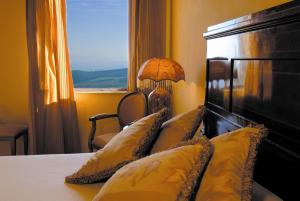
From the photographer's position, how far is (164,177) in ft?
3.86

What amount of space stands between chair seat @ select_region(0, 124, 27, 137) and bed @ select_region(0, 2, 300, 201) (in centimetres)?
145

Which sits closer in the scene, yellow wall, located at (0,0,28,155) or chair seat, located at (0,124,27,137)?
chair seat, located at (0,124,27,137)

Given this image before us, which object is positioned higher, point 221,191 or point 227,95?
point 227,95

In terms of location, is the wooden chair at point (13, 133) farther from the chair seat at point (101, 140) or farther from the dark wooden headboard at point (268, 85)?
the dark wooden headboard at point (268, 85)

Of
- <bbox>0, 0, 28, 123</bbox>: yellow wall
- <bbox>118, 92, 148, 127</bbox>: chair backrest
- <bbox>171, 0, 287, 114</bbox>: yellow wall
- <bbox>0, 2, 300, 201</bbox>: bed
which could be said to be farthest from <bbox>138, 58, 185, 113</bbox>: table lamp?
<bbox>0, 0, 28, 123</bbox>: yellow wall

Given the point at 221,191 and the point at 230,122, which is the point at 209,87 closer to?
the point at 230,122

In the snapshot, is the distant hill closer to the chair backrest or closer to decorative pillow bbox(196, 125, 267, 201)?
the chair backrest

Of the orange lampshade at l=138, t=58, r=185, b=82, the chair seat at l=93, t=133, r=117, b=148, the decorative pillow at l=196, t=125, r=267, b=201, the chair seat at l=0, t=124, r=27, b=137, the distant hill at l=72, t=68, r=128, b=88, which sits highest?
the orange lampshade at l=138, t=58, r=185, b=82

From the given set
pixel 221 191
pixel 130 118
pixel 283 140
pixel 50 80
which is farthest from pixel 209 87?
pixel 50 80

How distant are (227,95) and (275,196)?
646mm

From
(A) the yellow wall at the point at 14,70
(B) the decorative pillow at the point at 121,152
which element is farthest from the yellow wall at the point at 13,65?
(B) the decorative pillow at the point at 121,152

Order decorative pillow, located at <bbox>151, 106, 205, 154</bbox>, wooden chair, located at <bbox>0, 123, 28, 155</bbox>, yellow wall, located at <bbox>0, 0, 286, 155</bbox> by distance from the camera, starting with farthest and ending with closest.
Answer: wooden chair, located at <bbox>0, 123, 28, 155</bbox>
yellow wall, located at <bbox>0, 0, 286, 155</bbox>
decorative pillow, located at <bbox>151, 106, 205, 154</bbox>

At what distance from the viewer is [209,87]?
6.98ft

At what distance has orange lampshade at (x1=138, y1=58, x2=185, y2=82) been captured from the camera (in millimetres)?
3092
